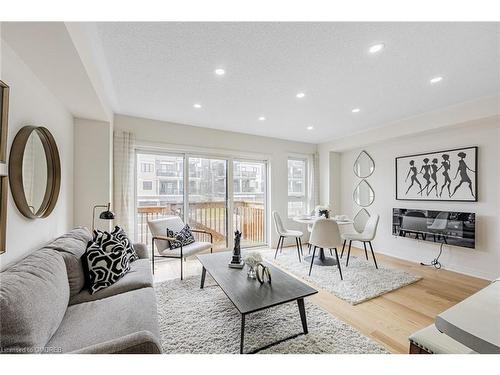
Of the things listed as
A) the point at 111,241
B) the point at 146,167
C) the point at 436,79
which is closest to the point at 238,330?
the point at 111,241

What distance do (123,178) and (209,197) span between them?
1.47 metres

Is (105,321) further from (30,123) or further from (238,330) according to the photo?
(30,123)

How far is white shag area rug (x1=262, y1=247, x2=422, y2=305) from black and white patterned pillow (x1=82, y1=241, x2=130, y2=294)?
227cm

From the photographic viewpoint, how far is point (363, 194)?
14.9 ft

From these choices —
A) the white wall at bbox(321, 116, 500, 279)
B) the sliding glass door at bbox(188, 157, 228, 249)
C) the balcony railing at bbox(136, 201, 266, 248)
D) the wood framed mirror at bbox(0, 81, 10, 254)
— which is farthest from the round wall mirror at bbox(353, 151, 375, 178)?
the wood framed mirror at bbox(0, 81, 10, 254)

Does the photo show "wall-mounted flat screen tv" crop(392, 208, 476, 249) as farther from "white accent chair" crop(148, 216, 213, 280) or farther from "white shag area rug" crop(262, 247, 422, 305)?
"white accent chair" crop(148, 216, 213, 280)

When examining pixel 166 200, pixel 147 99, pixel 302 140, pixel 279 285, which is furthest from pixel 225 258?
pixel 302 140

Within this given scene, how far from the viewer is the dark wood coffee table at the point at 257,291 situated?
1595mm

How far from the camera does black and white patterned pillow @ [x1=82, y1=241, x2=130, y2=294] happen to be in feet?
5.60

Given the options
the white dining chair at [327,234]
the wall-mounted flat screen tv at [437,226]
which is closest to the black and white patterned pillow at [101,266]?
the white dining chair at [327,234]

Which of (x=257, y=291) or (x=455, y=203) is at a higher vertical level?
(x=455, y=203)

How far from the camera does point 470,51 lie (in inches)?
71.4

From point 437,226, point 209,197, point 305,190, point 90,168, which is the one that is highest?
point 90,168
